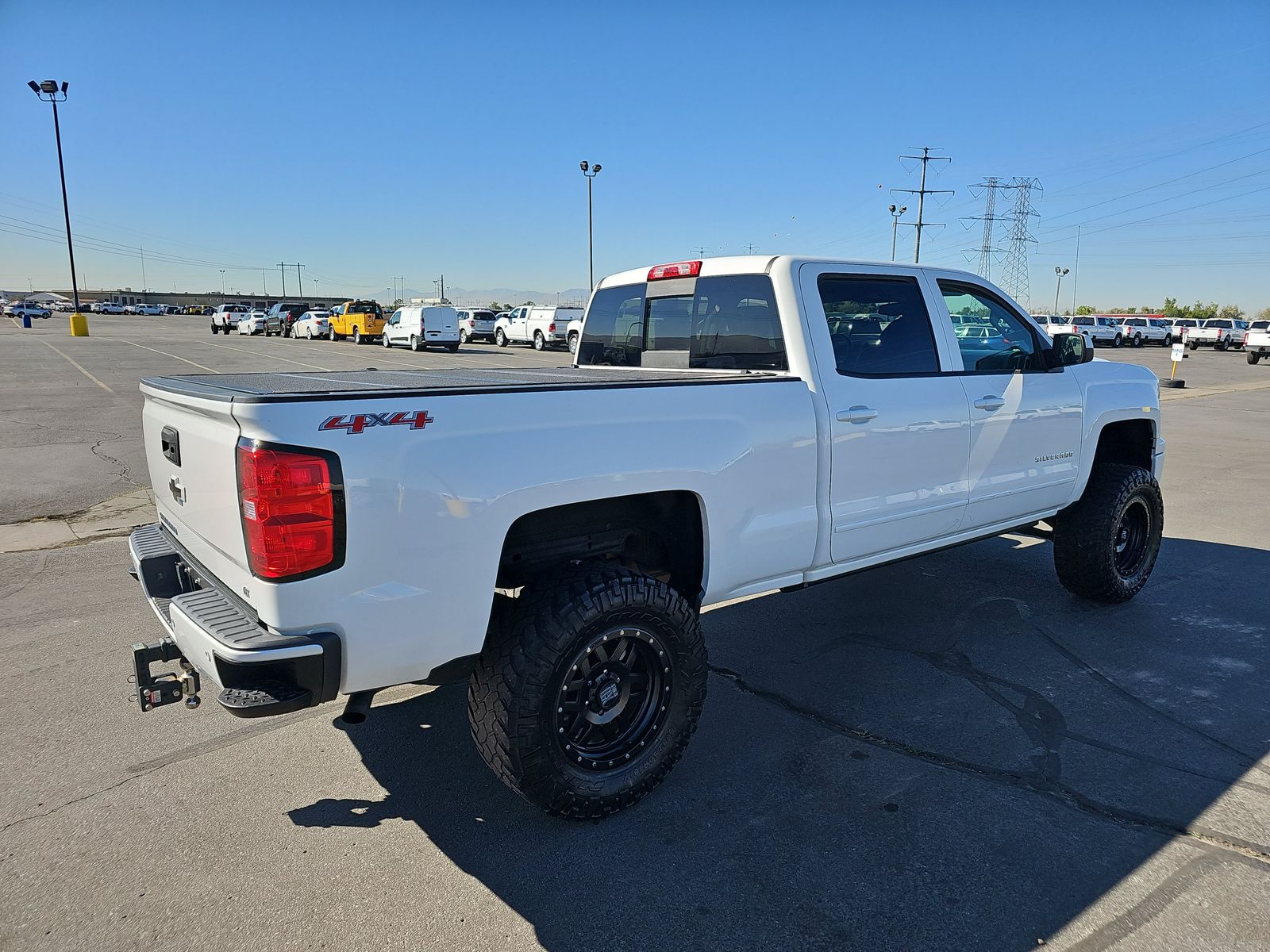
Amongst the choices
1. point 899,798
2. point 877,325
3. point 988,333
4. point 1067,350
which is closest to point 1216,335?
point 1067,350

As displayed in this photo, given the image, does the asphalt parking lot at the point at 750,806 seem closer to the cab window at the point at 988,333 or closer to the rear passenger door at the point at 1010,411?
the rear passenger door at the point at 1010,411

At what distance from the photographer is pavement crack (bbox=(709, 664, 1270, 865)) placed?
294 cm

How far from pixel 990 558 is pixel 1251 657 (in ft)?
6.84

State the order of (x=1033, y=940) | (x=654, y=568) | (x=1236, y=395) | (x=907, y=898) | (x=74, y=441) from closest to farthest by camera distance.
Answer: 1. (x=1033, y=940)
2. (x=907, y=898)
3. (x=654, y=568)
4. (x=74, y=441)
5. (x=1236, y=395)

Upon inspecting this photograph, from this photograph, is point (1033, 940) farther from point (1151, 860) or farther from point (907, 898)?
point (1151, 860)

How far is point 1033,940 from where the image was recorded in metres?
2.48

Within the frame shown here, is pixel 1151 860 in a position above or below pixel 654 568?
below

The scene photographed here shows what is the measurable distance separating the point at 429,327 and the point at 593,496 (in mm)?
32573

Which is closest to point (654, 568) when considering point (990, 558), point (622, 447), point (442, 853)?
point (622, 447)

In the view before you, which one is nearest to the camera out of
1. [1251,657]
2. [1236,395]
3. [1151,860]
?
[1151,860]

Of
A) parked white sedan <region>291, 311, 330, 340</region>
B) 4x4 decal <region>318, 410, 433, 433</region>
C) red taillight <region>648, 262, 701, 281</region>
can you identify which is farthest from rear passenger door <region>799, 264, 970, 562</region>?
parked white sedan <region>291, 311, 330, 340</region>

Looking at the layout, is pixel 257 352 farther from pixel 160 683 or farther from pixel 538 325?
pixel 160 683

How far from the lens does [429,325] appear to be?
3388 cm

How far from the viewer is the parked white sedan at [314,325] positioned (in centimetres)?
4384
